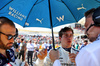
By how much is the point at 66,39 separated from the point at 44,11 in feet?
2.60

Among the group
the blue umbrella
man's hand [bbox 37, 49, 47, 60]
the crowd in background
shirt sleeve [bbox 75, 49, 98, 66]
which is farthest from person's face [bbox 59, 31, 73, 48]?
the crowd in background

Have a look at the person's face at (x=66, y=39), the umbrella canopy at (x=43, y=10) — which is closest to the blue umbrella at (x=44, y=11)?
the umbrella canopy at (x=43, y=10)

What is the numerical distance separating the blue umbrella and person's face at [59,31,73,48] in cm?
34

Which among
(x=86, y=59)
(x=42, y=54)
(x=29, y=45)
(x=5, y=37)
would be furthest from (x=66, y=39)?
(x=29, y=45)

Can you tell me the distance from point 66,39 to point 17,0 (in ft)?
4.30

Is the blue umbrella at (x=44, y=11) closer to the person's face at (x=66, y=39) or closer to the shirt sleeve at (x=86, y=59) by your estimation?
the person's face at (x=66, y=39)

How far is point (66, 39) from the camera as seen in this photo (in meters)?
2.54

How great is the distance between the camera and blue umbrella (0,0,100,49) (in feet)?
8.23

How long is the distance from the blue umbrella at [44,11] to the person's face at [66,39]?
34 cm

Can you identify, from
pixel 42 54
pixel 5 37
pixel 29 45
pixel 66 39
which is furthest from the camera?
pixel 29 45

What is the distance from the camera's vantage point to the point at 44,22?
2760mm

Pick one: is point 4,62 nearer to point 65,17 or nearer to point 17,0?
point 17,0

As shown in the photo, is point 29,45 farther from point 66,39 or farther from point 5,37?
point 5,37

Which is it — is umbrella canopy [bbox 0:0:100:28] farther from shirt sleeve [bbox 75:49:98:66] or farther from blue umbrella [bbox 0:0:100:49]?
shirt sleeve [bbox 75:49:98:66]
